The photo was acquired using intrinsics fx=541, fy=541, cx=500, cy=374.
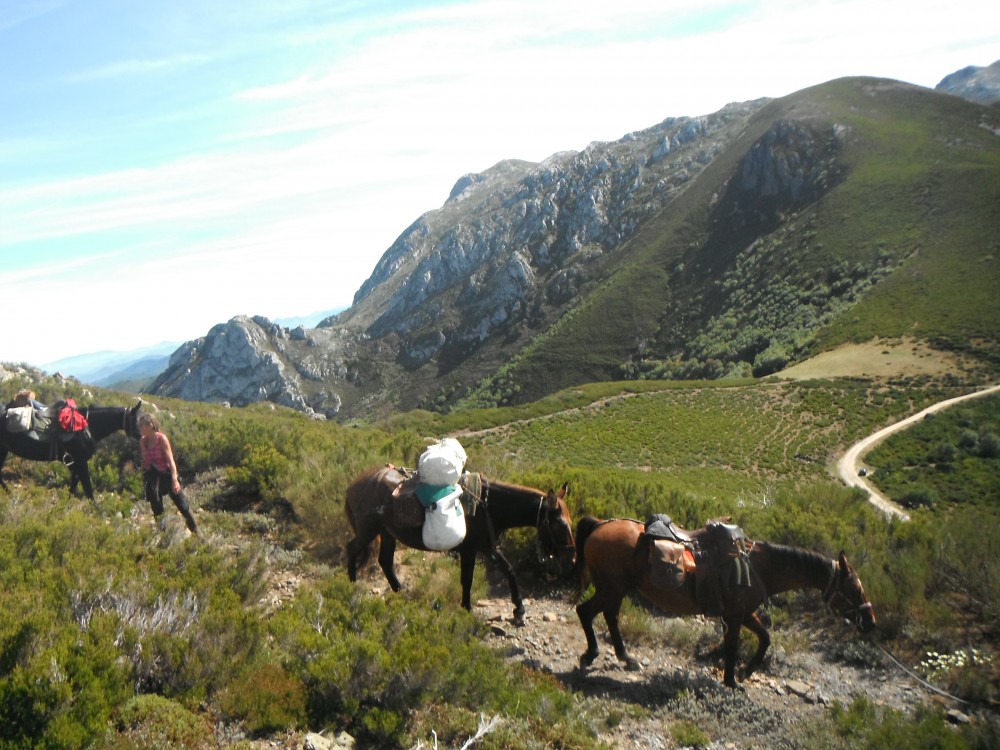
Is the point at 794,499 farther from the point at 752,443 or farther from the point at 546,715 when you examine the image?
the point at 752,443

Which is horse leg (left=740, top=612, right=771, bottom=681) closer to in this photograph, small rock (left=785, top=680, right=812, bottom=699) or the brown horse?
the brown horse

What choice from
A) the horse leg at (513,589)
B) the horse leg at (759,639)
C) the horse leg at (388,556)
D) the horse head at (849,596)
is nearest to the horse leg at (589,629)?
the horse leg at (513,589)

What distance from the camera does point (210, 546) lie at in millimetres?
6141

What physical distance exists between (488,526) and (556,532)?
0.78 metres

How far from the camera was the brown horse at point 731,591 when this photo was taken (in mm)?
5219

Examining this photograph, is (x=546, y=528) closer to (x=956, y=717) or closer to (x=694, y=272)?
(x=956, y=717)

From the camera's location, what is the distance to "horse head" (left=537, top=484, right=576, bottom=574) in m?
6.05

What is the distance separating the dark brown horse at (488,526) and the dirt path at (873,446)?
72.9ft

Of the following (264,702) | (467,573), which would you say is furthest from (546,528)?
(264,702)

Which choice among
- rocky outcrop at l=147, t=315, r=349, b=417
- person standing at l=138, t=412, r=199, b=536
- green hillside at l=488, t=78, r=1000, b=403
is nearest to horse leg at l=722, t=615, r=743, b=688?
person standing at l=138, t=412, r=199, b=536

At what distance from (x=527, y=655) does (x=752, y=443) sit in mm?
30161

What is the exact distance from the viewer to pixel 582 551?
6.01 meters

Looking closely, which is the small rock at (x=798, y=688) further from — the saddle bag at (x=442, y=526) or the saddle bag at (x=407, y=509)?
the saddle bag at (x=407, y=509)

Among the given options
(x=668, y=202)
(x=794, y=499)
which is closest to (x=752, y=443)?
(x=794, y=499)
